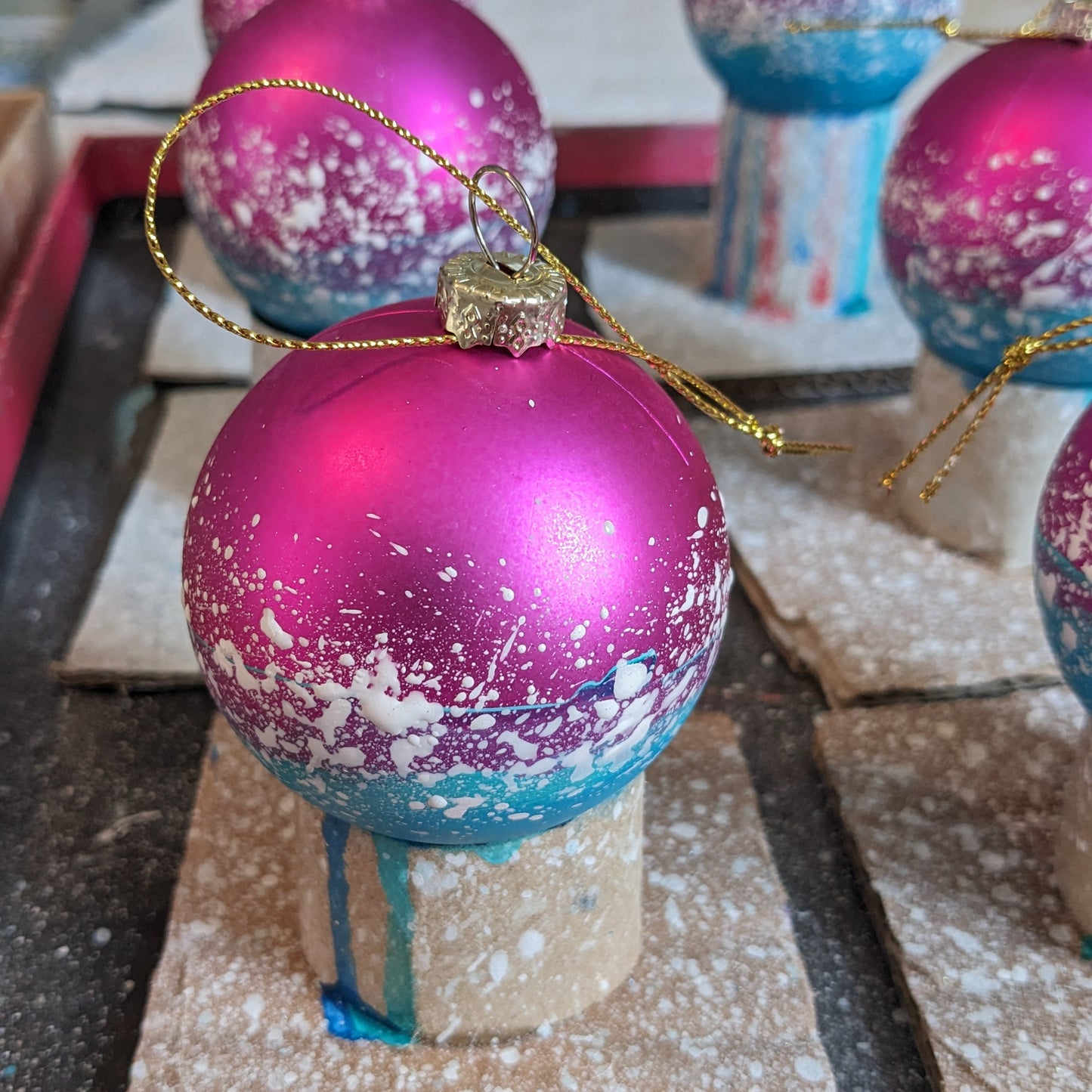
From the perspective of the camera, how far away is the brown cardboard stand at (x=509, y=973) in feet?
2.28

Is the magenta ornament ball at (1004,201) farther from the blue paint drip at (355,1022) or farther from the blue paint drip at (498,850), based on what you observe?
the blue paint drip at (355,1022)

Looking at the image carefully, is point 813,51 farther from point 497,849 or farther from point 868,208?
point 497,849

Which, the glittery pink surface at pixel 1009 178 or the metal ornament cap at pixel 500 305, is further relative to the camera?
the glittery pink surface at pixel 1009 178

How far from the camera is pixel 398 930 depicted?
680 mm

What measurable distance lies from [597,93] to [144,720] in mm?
1312

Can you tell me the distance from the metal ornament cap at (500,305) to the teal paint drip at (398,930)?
0.27 metres

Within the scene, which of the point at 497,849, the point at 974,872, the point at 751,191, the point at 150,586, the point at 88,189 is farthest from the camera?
the point at 88,189

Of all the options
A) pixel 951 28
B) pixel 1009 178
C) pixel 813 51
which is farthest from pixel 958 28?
pixel 1009 178

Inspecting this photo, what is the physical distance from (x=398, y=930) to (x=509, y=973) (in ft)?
0.22

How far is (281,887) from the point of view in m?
0.80

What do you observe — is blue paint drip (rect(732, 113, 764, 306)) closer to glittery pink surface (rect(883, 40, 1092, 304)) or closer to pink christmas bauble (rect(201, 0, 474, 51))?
pink christmas bauble (rect(201, 0, 474, 51))

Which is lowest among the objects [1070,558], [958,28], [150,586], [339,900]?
[150,586]

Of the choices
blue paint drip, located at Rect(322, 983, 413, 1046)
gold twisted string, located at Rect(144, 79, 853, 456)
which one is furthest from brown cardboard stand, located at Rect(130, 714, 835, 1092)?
gold twisted string, located at Rect(144, 79, 853, 456)

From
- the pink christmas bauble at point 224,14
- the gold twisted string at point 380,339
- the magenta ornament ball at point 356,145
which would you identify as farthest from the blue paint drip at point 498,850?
the pink christmas bauble at point 224,14
